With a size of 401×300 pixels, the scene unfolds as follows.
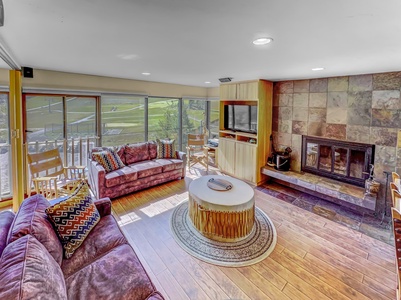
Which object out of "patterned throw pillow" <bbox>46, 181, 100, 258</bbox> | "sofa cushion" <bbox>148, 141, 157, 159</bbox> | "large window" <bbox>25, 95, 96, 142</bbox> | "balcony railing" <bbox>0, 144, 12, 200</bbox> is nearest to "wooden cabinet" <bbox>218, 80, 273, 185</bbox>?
"sofa cushion" <bbox>148, 141, 157, 159</bbox>

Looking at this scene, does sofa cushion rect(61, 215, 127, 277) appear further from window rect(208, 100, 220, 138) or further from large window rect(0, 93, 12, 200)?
window rect(208, 100, 220, 138)

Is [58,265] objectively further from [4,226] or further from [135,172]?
[135,172]

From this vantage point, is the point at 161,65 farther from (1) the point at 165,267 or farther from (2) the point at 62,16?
(1) the point at 165,267

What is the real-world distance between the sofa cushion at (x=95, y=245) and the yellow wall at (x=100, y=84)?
2.94 meters

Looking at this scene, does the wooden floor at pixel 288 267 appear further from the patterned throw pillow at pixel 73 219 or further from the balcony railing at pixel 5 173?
the balcony railing at pixel 5 173

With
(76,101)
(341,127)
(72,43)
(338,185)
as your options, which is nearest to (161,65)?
(72,43)

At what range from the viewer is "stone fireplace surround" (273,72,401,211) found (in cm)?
323

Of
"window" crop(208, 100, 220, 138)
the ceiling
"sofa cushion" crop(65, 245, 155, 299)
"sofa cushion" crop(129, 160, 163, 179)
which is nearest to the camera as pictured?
the ceiling

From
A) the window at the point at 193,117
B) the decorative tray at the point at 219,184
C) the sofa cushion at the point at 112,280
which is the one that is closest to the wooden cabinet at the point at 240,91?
the window at the point at 193,117

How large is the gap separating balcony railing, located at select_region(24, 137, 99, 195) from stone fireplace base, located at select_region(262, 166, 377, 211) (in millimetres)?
3726

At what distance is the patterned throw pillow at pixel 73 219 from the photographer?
1.84 meters

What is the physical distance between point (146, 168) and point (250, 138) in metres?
2.40

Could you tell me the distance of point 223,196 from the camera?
286 cm

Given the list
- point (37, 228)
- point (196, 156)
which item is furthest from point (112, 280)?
point (196, 156)
